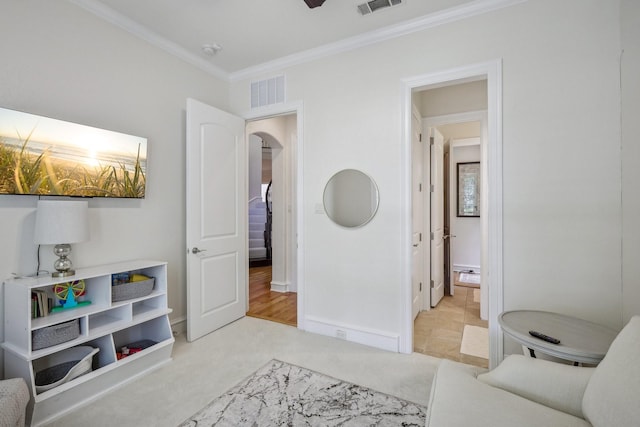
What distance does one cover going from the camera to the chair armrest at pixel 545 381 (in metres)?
1.26

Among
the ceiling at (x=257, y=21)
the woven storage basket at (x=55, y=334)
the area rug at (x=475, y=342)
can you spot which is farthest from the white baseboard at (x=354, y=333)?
the ceiling at (x=257, y=21)

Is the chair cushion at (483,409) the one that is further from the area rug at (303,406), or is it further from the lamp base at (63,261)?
the lamp base at (63,261)

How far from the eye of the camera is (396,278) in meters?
2.65

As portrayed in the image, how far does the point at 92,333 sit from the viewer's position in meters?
2.02

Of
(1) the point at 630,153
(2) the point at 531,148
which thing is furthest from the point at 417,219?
(1) the point at 630,153

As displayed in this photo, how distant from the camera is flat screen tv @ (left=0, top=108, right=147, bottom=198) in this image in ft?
6.11

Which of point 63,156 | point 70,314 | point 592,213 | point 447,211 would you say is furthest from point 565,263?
point 63,156

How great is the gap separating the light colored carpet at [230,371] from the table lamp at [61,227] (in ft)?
2.95

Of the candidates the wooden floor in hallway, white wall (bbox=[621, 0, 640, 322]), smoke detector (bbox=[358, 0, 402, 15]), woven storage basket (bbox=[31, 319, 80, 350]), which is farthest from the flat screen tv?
white wall (bbox=[621, 0, 640, 322])

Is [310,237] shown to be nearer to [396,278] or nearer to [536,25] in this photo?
[396,278]

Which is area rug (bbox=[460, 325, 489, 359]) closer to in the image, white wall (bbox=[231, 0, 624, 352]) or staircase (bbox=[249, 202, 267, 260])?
white wall (bbox=[231, 0, 624, 352])

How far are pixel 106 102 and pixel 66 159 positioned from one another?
0.60 meters

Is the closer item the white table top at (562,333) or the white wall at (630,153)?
the white table top at (562,333)

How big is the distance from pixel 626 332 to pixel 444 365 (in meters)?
0.74
